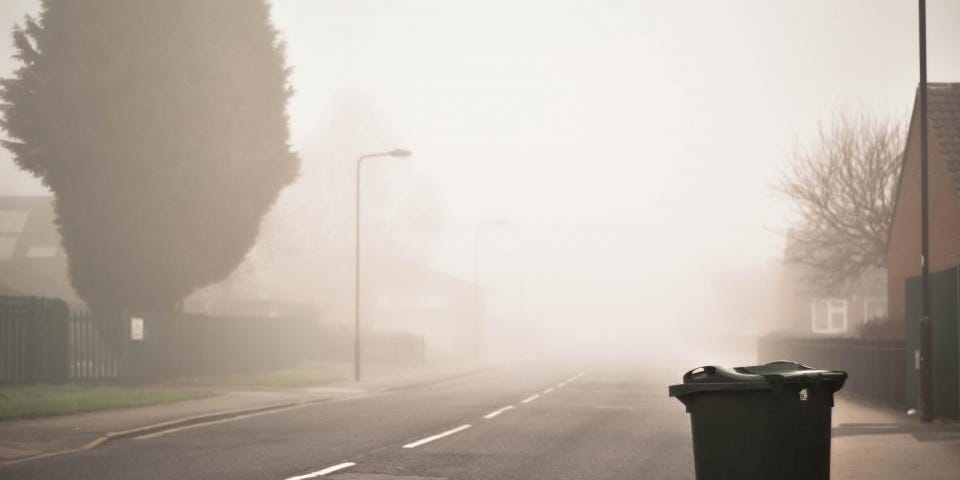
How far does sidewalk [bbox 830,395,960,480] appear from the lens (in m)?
10.8

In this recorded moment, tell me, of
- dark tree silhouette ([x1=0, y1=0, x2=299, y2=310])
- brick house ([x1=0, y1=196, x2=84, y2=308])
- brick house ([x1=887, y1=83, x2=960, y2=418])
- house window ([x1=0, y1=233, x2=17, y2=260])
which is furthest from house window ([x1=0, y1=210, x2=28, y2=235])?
brick house ([x1=887, y1=83, x2=960, y2=418])

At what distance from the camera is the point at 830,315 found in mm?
58375

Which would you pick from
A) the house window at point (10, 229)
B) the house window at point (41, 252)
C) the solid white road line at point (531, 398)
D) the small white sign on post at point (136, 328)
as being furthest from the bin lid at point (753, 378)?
the house window at point (10, 229)

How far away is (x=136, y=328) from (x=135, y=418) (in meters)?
9.82

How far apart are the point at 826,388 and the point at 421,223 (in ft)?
166

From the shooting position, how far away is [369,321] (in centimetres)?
5656

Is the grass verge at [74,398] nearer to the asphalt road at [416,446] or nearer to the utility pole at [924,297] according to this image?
the asphalt road at [416,446]

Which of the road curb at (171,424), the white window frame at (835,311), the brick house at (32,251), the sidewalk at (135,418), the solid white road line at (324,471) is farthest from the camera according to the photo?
the white window frame at (835,311)

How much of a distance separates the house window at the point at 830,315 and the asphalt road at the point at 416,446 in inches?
1538

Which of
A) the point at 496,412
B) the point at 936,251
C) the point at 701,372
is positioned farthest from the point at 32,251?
the point at 701,372

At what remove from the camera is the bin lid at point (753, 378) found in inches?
299

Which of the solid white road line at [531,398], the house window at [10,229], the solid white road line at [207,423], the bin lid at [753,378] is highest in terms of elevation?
the house window at [10,229]

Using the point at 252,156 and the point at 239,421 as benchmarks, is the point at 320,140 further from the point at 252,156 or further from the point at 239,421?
the point at 239,421

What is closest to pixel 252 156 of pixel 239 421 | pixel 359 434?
pixel 239 421
